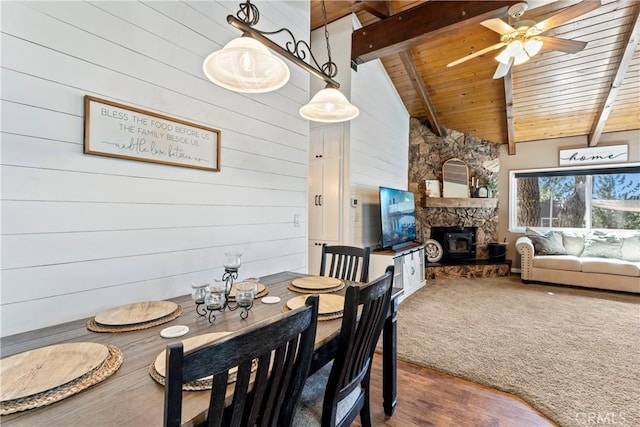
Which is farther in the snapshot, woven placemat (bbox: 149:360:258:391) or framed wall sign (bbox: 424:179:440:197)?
framed wall sign (bbox: 424:179:440:197)

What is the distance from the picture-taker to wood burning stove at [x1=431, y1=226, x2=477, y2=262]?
5.89m

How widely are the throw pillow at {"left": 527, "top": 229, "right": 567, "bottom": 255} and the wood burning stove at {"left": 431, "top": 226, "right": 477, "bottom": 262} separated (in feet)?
3.38

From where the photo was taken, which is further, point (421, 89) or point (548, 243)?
point (548, 243)

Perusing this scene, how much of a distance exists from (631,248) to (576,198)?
1.25 meters

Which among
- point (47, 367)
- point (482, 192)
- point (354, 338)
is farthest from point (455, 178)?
point (47, 367)

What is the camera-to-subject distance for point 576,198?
567cm

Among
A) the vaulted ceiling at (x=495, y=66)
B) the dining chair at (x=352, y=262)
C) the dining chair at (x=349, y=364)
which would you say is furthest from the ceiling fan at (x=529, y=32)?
the dining chair at (x=349, y=364)

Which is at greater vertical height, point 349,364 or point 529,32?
point 529,32

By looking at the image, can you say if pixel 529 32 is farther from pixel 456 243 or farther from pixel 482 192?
pixel 456 243

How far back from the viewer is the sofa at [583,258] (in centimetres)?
452

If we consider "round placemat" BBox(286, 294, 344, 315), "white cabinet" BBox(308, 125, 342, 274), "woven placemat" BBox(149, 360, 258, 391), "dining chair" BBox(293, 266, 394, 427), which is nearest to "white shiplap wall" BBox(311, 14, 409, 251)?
"white cabinet" BBox(308, 125, 342, 274)

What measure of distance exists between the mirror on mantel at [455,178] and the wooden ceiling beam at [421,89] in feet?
2.14

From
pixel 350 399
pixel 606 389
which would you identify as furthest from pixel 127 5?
pixel 606 389

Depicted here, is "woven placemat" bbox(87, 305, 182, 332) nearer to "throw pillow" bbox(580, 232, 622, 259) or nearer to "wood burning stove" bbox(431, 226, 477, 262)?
"wood burning stove" bbox(431, 226, 477, 262)
